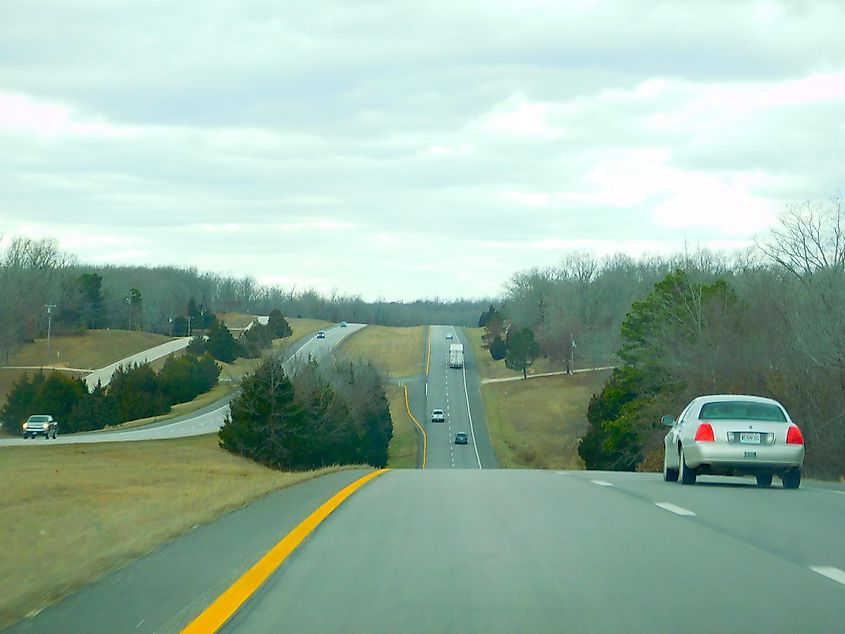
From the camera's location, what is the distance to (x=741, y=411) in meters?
18.6

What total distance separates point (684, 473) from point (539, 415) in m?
92.5

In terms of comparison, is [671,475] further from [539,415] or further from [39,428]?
[539,415]

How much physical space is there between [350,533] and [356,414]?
205ft

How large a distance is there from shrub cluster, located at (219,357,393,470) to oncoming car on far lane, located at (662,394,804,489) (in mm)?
41518

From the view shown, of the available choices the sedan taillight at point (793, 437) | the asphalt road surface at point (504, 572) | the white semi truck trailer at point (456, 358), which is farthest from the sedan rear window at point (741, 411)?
the white semi truck trailer at point (456, 358)

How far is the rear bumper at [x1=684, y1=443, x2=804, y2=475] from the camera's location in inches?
691

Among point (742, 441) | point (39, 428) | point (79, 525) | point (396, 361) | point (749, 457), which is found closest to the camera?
point (79, 525)

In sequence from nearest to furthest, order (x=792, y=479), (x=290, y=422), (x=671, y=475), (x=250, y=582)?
(x=250, y=582)
(x=792, y=479)
(x=671, y=475)
(x=290, y=422)

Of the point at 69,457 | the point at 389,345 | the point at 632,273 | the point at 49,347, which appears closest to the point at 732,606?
the point at 69,457

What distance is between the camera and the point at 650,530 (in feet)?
37.6

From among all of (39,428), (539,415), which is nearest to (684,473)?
(39,428)

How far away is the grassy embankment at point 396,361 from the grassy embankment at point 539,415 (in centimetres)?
787

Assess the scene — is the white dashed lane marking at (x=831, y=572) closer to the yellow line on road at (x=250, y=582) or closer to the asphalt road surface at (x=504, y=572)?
the asphalt road surface at (x=504, y=572)

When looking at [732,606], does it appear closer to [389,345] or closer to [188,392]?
[188,392]
